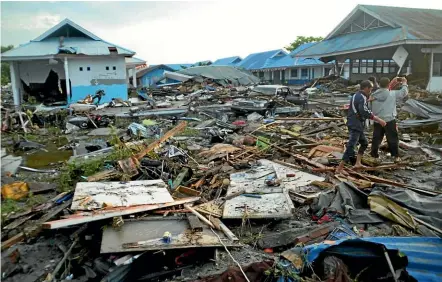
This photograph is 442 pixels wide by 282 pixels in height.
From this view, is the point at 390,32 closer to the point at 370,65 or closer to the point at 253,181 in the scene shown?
the point at 370,65

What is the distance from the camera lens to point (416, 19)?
20.4 metres

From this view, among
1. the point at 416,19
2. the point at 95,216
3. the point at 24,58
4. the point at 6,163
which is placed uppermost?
the point at 416,19

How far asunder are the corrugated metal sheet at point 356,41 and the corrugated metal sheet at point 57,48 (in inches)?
459

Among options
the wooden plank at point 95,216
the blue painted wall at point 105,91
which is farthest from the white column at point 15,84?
the wooden plank at point 95,216

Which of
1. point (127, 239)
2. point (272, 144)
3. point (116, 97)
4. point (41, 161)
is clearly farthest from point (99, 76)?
point (127, 239)

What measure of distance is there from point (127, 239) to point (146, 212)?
30.9 inches

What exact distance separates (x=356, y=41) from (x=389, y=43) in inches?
146

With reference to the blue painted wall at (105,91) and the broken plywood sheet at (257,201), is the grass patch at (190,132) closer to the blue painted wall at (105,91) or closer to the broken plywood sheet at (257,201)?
the broken plywood sheet at (257,201)

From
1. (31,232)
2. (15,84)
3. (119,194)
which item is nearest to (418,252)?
(119,194)

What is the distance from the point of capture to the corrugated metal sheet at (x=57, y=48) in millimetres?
19597

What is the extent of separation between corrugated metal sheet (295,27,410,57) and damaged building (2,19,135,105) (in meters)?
11.8

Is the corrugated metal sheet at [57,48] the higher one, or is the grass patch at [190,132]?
the corrugated metal sheet at [57,48]

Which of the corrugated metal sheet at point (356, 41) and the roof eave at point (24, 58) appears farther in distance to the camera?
the roof eave at point (24, 58)

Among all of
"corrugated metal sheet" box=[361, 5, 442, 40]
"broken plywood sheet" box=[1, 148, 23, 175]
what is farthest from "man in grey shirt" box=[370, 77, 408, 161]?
"corrugated metal sheet" box=[361, 5, 442, 40]
